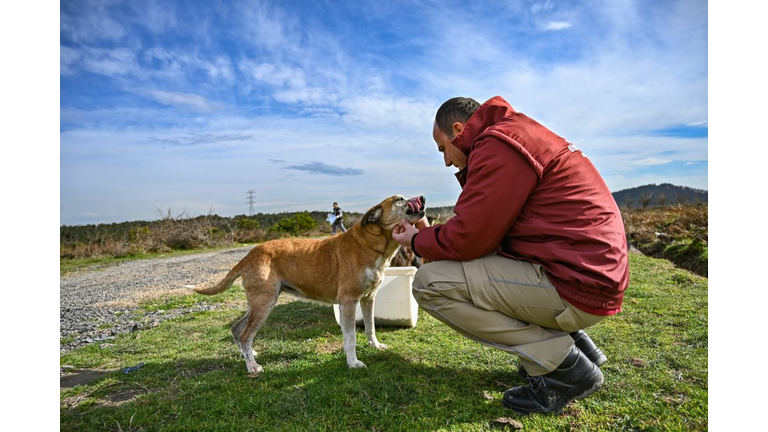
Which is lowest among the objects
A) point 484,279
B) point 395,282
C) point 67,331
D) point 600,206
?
point 67,331

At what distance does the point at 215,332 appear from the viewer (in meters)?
6.10

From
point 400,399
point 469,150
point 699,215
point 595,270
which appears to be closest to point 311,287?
point 400,399

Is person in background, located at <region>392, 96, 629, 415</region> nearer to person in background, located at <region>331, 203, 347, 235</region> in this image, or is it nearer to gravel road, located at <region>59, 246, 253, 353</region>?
gravel road, located at <region>59, 246, 253, 353</region>

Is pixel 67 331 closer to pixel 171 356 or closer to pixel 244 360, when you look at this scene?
pixel 171 356

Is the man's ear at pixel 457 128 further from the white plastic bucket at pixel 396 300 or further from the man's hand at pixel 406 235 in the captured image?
the white plastic bucket at pixel 396 300

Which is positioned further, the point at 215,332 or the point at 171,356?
the point at 215,332

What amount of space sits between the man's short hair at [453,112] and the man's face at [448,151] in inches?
1.8

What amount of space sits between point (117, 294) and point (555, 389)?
10.7 metres

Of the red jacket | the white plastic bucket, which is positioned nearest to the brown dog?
the white plastic bucket

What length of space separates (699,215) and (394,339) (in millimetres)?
13877

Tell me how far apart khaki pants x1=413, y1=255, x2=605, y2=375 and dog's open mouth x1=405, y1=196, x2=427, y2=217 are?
1.16m

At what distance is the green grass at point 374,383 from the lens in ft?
10.4

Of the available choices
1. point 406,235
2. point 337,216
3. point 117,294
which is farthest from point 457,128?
point 337,216

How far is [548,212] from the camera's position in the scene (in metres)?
2.97
